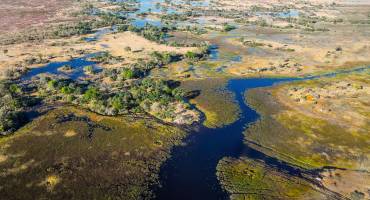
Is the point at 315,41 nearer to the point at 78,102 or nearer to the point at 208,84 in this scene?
the point at 208,84

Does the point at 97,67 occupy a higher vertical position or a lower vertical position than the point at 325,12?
lower

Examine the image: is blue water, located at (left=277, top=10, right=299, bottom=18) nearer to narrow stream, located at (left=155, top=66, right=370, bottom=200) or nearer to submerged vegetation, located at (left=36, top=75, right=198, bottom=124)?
submerged vegetation, located at (left=36, top=75, right=198, bottom=124)

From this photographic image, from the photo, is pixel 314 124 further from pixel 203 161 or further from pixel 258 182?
pixel 203 161

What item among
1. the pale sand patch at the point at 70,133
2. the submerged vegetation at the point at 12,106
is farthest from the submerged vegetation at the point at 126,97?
the pale sand patch at the point at 70,133

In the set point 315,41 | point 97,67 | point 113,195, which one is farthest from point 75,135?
point 315,41

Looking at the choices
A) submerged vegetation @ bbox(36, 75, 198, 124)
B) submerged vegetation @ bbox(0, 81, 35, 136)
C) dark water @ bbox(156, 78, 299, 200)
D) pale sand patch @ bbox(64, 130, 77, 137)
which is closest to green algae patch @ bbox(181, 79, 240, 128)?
dark water @ bbox(156, 78, 299, 200)

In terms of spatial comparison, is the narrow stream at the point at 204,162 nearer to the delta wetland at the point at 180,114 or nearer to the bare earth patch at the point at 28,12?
the delta wetland at the point at 180,114

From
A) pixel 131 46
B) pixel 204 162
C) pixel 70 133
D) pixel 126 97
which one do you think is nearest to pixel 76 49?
pixel 131 46
